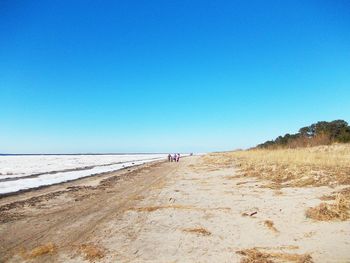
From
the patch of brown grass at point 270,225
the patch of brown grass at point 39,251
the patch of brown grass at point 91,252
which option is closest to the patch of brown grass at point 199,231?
the patch of brown grass at point 270,225

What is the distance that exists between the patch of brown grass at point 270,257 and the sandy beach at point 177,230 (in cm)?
2

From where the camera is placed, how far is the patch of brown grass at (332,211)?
8016mm

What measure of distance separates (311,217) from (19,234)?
21.7 ft

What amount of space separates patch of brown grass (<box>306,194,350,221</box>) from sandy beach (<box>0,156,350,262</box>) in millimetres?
244

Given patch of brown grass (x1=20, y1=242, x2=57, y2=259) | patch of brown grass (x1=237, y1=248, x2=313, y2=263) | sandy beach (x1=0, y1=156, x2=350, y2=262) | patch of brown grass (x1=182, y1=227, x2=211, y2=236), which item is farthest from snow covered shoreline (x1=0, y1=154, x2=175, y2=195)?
patch of brown grass (x1=237, y1=248, x2=313, y2=263)

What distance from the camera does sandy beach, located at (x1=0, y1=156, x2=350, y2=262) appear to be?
6.26m

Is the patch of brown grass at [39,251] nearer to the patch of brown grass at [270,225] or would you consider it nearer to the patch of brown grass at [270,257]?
the patch of brown grass at [270,257]

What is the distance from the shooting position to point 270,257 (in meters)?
5.89

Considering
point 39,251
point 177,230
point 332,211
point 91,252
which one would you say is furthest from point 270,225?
point 39,251

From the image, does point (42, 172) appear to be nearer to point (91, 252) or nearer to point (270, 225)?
point (91, 252)

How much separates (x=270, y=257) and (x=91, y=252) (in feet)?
10.1

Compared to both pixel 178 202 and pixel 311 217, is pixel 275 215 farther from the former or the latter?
pixel 178 202

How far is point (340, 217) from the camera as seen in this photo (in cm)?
795

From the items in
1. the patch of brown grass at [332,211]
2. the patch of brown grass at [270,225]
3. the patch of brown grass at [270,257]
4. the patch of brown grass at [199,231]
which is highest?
the patch of brown grass at [332,211]
